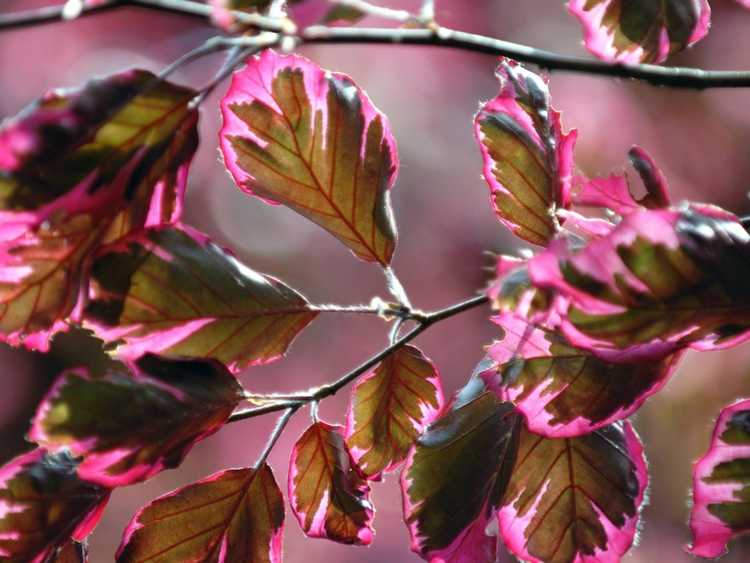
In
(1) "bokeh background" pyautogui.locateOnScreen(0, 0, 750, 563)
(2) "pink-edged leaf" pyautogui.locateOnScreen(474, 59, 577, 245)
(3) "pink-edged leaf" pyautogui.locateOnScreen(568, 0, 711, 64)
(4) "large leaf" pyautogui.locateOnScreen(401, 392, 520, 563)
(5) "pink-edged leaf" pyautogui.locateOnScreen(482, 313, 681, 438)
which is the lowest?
(1) "bokeh background" pyautogui.locateOnScreen(0, 0, 750, 563)

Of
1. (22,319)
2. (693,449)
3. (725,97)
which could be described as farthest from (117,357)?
(725,97)

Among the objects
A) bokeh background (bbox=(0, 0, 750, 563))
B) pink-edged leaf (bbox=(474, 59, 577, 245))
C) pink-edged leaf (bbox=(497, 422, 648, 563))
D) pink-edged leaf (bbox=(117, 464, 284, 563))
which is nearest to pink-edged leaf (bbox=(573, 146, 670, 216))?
pink-edged leaf (bbox=(474, 59, 577, 245))

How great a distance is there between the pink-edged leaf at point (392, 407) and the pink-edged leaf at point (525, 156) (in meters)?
0.11

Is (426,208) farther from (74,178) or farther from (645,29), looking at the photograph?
(74,178)

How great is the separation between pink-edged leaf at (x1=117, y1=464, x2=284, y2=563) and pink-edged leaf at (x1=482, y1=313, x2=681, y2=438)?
0.52 feet

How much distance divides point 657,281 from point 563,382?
0.32 ft

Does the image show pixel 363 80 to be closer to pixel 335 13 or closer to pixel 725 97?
pixel 725 97

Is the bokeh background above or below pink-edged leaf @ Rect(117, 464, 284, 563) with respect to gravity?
below

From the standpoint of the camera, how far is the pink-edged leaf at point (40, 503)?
1.54 feet

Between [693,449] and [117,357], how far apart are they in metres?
2.47

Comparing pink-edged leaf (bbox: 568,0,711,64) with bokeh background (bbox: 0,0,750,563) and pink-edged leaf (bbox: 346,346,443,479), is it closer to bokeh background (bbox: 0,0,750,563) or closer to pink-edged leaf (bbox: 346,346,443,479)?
pink-edged leaf (bbox: 346,346,443,479)

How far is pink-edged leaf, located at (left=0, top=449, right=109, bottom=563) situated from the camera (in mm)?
470

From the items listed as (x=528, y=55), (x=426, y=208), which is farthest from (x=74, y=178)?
(x=426, y=208)

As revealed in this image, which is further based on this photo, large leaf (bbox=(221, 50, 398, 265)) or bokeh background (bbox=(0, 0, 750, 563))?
bokeh background (bbox=(0, 0, 750, 563))
